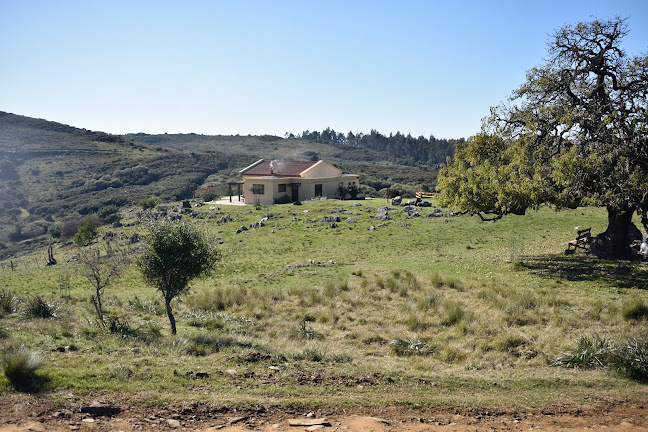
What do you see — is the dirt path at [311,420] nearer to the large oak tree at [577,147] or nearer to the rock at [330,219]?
the large oak tree at [577,147]

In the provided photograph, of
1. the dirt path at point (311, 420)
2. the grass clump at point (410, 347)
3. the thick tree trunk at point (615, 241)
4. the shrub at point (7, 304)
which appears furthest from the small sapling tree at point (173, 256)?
the thick tree trunk at point (615, 241)

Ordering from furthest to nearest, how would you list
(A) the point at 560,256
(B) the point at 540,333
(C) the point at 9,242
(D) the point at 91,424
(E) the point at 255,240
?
(C) the point at 9,242
(E) the point at 255,240
(A) the point at 560,256
(B) the point at 540,333
(D) the point at 91,424

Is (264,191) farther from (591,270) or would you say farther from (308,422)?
(308,422)

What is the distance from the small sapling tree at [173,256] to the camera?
14.5 m

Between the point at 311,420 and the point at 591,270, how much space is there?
1610 cm

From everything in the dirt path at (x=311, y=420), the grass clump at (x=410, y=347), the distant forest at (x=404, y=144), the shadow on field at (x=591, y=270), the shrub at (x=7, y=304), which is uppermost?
the distant forest at (x=404, y=144)

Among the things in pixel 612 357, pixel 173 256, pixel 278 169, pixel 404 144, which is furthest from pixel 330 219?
pixel 404 144

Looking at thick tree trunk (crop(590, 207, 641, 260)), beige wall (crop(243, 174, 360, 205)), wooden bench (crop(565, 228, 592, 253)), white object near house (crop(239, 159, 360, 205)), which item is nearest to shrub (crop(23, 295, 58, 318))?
thick tree trunk (crop(590, 207, 641, 260))

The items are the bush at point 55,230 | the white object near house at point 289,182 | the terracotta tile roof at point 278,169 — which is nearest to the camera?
the bush at point 55,230

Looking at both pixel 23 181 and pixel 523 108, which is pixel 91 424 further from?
pixel 23 181

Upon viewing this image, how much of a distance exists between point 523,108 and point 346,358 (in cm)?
1489

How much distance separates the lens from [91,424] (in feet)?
23.0

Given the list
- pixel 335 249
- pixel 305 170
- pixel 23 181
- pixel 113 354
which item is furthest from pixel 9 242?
pixel 113 354

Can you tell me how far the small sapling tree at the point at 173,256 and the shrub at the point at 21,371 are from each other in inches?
229
